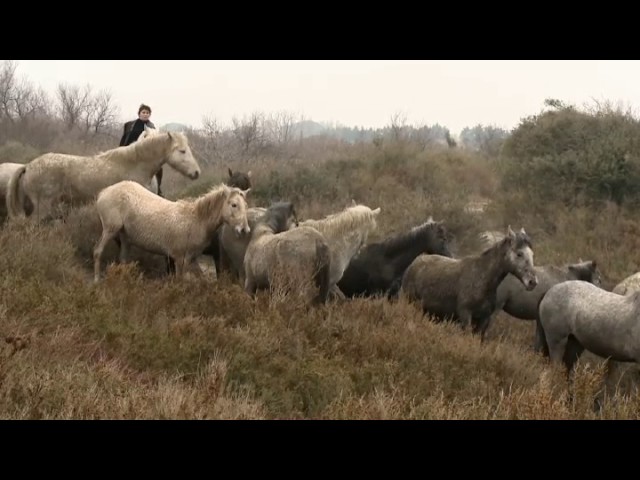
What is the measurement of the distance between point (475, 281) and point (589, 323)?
181 cm

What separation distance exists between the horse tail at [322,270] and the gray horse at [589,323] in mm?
3036

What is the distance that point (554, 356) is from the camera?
912 centimetres

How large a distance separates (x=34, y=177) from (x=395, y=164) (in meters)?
18.0

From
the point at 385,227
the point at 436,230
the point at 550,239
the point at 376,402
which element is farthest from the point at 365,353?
the point at 550,239

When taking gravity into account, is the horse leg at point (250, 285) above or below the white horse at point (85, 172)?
below

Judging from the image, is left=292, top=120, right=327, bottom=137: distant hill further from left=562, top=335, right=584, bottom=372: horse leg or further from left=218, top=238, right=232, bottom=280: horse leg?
left=562, top=335, right=584, bottom=372: horse leg

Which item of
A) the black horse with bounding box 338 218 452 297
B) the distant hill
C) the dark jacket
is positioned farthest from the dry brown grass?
the distant hill

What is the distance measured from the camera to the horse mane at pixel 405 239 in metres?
11.4

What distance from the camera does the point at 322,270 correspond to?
916 cm

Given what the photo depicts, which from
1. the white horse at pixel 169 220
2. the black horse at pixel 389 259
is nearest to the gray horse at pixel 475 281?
the black horse at pixel 389 259

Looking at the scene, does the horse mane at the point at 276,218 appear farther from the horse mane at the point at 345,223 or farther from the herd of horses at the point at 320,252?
the horse mane at the point at 345,223

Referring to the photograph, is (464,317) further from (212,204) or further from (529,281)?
(212,204)

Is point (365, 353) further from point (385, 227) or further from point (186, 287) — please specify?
point (385, 227)
